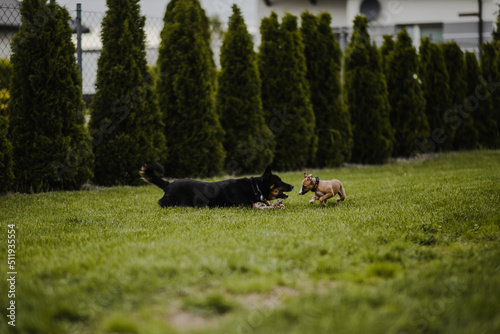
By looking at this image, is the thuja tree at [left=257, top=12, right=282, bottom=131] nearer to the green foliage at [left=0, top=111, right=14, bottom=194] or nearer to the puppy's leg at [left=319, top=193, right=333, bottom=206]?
the puppy's leg at [left=319, top=193, right=333, bottom=206]

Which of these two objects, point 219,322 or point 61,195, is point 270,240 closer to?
point 219,322

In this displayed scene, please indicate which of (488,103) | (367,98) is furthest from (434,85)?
(367,98)

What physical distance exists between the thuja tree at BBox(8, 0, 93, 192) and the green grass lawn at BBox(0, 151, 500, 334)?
2.29 metres

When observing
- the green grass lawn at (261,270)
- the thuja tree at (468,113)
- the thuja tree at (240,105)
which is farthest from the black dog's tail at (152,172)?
the thuja tree at (468,113)

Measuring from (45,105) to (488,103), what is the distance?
13.5m

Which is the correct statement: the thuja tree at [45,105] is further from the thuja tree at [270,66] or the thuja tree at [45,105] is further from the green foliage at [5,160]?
the thuja tree at [270,66]

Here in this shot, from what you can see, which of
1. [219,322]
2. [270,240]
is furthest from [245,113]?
[219,322]

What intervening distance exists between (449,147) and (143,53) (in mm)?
10412

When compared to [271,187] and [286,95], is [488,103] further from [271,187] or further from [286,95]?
[271,187]

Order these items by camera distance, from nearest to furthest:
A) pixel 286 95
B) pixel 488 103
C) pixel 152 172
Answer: pixel 152 172 < pixel 286 95 < pixel 488 103

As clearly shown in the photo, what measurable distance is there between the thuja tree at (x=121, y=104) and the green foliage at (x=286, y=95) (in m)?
3.49

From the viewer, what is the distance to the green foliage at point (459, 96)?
544 inches

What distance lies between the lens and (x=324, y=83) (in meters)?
11.5

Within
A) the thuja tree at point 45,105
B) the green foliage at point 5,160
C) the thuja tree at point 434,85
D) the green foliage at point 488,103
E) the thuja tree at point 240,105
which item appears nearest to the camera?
the green foliage at point 5,160
